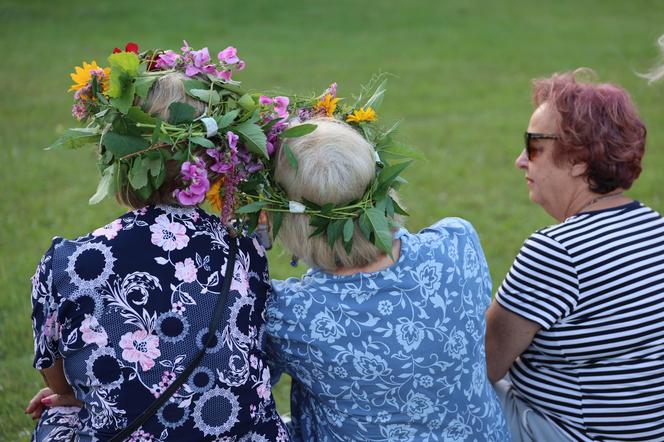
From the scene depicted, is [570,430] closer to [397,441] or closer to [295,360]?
[397,441]

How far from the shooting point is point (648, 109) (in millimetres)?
9031

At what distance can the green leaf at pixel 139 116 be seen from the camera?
2.27m

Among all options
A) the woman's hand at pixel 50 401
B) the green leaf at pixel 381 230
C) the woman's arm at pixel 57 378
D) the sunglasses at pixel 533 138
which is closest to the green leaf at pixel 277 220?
the green leaf at pixel 381 230

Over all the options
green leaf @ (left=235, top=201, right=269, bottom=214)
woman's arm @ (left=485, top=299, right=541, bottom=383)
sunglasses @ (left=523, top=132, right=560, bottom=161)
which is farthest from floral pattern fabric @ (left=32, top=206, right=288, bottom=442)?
sunglasses @ (left=523, top=132, right=560, bottom=161)

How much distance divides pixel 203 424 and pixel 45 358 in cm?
51

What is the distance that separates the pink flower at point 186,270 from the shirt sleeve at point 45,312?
33 cm

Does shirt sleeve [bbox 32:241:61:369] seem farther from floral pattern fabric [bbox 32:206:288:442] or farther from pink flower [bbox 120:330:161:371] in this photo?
pink flower [bbox 120:330:161:371]

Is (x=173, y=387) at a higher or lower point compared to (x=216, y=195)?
lower

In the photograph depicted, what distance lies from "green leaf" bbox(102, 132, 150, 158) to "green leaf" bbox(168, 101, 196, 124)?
112mm

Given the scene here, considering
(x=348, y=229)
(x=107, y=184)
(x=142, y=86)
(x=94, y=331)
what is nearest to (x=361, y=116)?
(x=348, y=229)

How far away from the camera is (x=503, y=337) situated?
104 inches

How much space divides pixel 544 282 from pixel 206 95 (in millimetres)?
1209

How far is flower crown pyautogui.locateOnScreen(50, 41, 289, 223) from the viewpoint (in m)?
2.28

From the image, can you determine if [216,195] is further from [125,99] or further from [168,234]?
[125,99]
